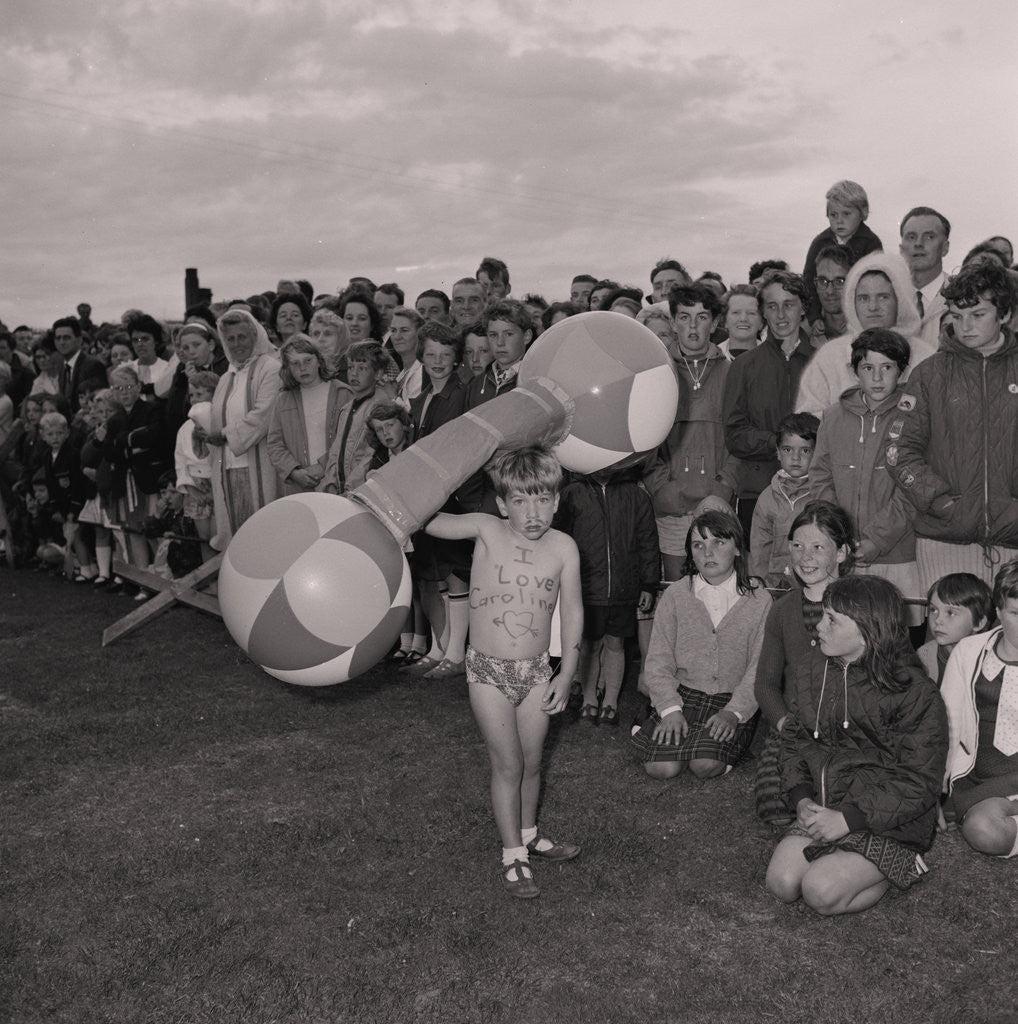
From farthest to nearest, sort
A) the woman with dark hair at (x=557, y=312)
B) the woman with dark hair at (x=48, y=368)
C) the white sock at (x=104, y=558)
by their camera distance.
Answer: the woman with dark hair at (x=48, y=368)
the white sock at (x=104, y=558)
the woman with dark hair at (x=557, y=312)

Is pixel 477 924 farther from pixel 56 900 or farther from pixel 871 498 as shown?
pixel 871 498

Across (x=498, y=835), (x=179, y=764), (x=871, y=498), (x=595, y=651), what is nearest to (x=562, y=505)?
(x=595, y=651)

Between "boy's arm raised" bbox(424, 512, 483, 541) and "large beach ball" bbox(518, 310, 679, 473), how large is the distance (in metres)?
0.55

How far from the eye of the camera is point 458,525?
13.7 feet

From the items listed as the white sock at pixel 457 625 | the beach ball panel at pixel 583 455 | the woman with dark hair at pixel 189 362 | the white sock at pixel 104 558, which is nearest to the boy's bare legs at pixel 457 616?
the white sock at pixel 457 625

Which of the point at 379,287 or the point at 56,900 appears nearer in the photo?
the point at 56,900

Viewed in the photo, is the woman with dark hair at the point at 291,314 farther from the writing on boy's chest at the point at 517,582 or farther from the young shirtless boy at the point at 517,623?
the writing on boy's chest at the point at 517,582

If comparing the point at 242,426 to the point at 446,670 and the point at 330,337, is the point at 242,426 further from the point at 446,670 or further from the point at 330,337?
the point at 446,670

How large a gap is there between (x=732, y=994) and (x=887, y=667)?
4.58 ft

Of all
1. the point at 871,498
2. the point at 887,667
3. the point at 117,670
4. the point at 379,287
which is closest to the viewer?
the point at 887,667

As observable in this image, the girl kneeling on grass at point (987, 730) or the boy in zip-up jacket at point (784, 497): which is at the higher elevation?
the boy in zip-up jacket at point (784, 497)

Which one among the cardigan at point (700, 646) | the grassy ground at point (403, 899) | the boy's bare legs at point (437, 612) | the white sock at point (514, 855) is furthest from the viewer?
the boy's bare legs at point (437, 612)

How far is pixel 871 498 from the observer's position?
5246 mm

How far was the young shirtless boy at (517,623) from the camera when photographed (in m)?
4.07
